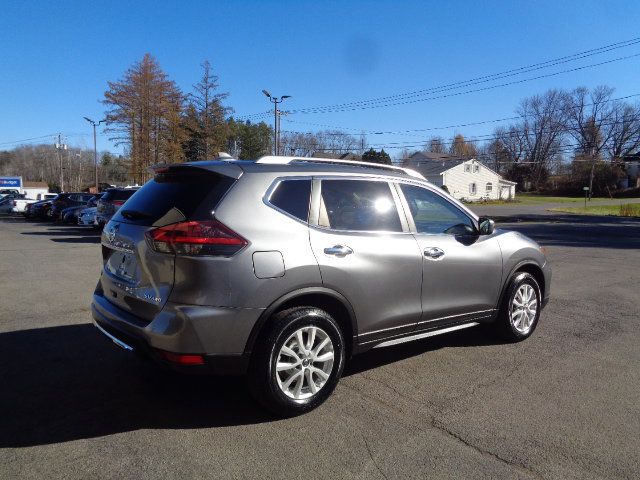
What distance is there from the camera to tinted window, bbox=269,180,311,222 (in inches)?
141

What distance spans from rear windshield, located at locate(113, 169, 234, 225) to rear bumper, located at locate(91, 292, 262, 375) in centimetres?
65

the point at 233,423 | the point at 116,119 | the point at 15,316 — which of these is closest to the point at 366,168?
the point at 233,423

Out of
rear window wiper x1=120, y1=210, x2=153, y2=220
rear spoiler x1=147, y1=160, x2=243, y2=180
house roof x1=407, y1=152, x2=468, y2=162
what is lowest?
rear window wiper x1=120, y1=210, x2=153, y2=220

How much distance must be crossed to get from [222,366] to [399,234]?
1824mm

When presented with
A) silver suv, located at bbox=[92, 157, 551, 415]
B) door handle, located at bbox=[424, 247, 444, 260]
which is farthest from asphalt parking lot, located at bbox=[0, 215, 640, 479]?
door handle, located at bbox=[424, 247, 444, 260]

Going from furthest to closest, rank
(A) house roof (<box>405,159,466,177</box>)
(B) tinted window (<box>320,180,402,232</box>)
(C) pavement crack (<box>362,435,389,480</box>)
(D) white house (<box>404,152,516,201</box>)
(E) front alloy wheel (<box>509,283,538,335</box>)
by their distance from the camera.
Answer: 1. (A) house roof (<box>405,159,466,177</box>)
2. (D) white house (<box>404,152,516,201</box>)
3. (E) front alloy wheel (<box>509,283,538,335</box>)
4. (B) tinted window (<box>320,180,402,232</box>)
5. (C) pavement crack (<box>362,435,389,480</box>)

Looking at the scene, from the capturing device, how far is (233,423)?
11.3 feet

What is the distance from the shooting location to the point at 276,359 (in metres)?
3.42

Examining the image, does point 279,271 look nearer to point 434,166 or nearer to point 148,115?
point 148,115

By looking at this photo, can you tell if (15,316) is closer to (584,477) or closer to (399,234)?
(399,234)

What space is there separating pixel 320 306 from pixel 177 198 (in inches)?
51.6

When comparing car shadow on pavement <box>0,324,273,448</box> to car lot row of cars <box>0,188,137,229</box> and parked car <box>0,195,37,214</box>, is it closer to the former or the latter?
car lot row of cars <box>0,188,137,229</box>

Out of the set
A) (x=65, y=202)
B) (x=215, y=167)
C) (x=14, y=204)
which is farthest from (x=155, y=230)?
(x=14, y=204)

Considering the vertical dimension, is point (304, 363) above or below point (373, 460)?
above
